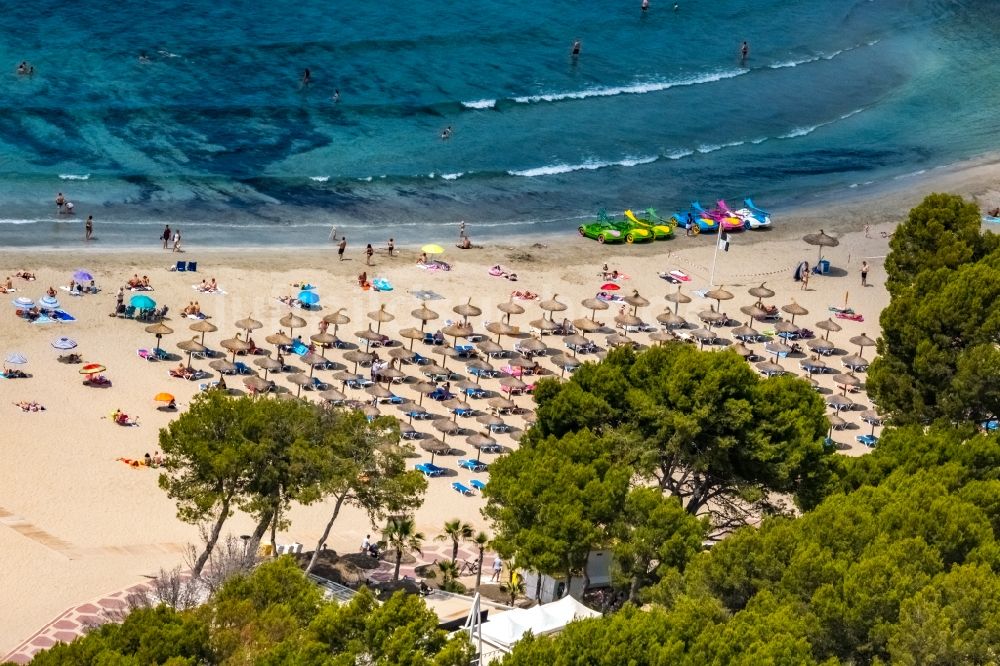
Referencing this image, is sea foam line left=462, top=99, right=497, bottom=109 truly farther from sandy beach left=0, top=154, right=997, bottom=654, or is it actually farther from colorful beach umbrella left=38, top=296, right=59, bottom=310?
colorful beach umbrella left=38, top=296, right=59, bottom=310

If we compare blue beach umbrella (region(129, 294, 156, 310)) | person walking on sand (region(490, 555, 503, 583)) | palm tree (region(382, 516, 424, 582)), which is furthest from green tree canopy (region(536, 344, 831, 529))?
blue beach umbrella (region(129, 294, 156, 310))

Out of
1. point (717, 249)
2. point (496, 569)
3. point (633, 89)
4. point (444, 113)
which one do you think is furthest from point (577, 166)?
point (496, 569)

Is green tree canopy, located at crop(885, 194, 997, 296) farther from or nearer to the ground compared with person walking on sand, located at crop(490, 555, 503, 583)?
farther from the ground

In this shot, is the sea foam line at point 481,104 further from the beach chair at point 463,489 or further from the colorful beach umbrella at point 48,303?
the beach chair at point 463,489

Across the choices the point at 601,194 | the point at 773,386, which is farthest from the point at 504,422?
the point at 601,194

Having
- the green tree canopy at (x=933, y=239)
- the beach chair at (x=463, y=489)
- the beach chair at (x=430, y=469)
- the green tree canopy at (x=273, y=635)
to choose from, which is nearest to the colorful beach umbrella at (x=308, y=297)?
the beach chair at (x=430, y=469)
